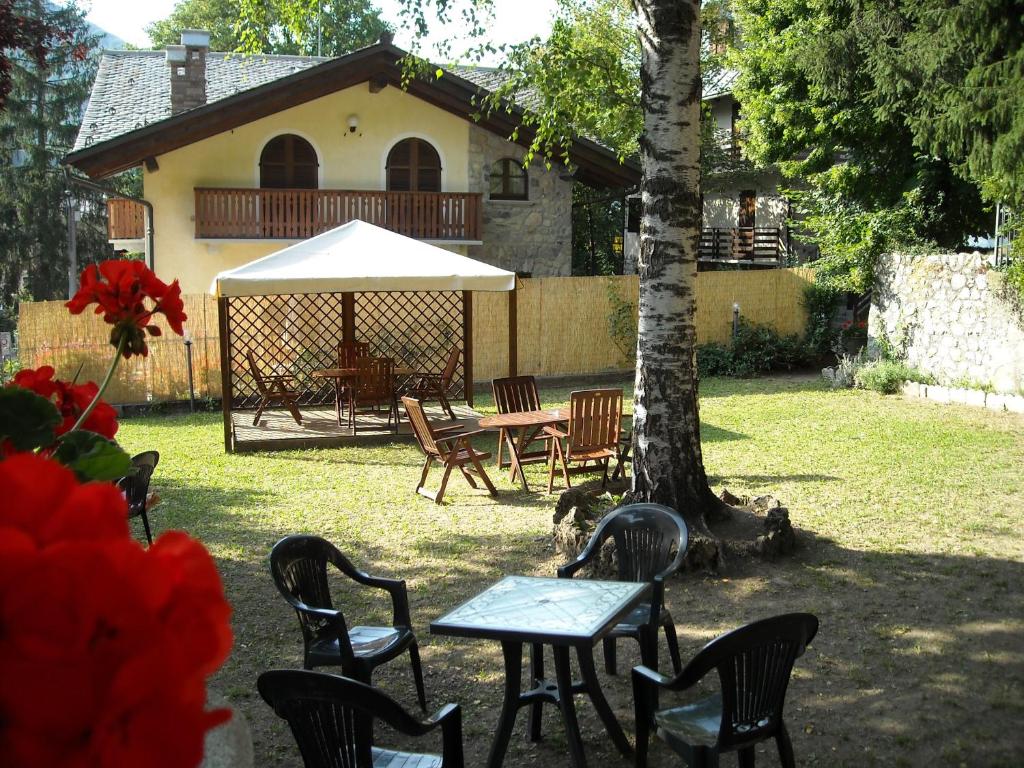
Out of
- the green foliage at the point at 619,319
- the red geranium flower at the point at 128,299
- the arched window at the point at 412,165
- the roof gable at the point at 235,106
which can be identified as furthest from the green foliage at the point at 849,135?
the red geranium flower at the point at 128,299

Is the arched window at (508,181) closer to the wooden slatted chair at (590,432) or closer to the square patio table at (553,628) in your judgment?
the wooden slatted chair at (590,432)

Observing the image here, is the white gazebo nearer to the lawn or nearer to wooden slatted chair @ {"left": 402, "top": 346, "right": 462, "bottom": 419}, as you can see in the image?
wooden slatted chair @ {"left": 402, "top": 346, "right": 462, "bottom": 419}

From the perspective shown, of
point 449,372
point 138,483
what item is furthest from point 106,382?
point 449,372

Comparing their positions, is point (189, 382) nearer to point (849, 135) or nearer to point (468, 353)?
point (468, 353)

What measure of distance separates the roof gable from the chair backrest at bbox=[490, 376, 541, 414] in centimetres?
697

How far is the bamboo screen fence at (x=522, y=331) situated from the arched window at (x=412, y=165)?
465 centimetres

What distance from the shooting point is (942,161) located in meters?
17.6

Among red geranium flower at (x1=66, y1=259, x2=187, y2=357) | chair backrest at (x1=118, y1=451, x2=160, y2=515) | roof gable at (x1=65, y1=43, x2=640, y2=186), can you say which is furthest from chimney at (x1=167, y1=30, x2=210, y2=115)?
red geranium flower at (x1=66, y1=259, x2=187, y2=357)

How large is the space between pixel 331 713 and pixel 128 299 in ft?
5.46

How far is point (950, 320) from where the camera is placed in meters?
14.8

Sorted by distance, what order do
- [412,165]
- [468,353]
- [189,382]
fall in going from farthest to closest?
[412,165] → [189,382] → [468,353]

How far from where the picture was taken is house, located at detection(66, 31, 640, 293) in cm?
1930

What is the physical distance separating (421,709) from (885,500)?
515 centimetres

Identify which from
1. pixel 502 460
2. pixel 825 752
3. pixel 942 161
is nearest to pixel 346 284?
pixel 502 460
